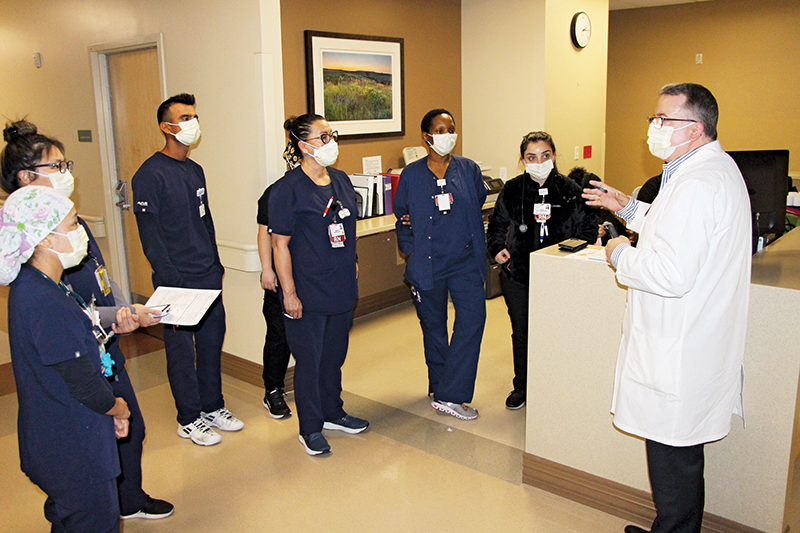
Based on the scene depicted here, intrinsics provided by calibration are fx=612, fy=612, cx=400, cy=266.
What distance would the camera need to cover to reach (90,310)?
1.92 meters

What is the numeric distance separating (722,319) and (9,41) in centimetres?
627

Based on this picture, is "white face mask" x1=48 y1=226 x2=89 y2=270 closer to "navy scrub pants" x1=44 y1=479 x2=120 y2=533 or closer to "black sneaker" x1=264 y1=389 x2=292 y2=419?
"navy scrub pants" x1=44 y1=479 x2=120 y2=533

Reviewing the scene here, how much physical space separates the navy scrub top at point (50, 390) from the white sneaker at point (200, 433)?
1.37 m

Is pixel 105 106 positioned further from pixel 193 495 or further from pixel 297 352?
pixel 193 495

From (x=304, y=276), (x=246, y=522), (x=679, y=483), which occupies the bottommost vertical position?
(x=246, y=522)

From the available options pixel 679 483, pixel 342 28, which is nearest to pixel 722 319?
pixel 679 483

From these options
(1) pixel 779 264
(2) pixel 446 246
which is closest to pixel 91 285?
(2) pixel 446 246

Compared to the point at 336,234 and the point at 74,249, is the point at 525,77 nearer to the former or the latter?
the point at 336,234

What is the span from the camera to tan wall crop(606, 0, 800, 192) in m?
7.00

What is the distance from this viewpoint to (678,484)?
2.00 meters

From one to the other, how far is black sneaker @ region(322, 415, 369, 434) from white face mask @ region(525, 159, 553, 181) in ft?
5.18

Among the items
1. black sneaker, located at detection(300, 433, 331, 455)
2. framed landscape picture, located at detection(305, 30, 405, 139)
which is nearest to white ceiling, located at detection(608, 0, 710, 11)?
framed landscape picture, located at detection(305, 30, 405, 139)

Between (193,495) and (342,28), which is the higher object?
(342,28)

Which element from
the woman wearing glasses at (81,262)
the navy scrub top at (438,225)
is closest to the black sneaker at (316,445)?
the navy scrub top at (438,225)
